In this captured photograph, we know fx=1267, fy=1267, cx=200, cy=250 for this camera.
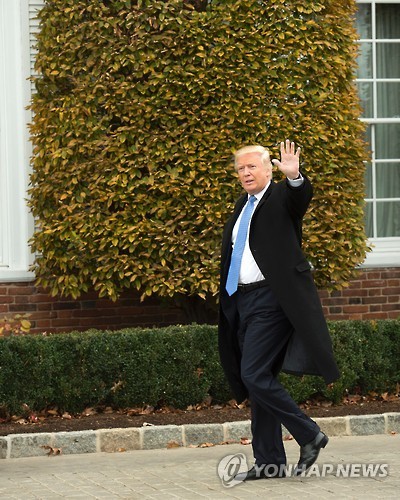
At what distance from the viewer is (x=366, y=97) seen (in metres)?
13.3

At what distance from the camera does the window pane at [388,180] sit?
13445mm

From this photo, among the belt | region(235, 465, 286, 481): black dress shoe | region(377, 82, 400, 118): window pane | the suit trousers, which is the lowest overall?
region(235, 465, 286, 481): black dress shoe

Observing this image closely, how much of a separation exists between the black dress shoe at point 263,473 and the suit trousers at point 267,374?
35mm

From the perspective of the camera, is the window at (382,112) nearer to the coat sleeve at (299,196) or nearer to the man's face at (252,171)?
the man's face at (252,171)

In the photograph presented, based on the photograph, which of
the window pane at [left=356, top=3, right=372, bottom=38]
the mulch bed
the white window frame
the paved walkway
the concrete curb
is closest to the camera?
the paved walkway

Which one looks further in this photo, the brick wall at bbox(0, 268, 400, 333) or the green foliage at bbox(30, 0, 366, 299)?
the brick wall at bbox(0, 268, 400, 333)

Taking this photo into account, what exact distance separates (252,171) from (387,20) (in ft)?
21.3

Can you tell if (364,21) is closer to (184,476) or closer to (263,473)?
(184,476)

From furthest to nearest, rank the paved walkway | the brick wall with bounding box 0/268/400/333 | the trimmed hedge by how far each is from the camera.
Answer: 1. the brick wall with bounding box 0/268/400/333
2. the trimmed hedge
3. the paved walkway

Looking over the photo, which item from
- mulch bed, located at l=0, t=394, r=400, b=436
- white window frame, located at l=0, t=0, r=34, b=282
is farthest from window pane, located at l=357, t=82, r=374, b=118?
mulch bed, located at l=0, t=394, r=400, b=436

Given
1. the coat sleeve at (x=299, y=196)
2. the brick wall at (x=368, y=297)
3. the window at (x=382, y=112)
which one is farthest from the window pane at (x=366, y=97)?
the coat sleeve at (x=299, y=196)

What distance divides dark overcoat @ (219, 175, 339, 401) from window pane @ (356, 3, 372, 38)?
623 cm

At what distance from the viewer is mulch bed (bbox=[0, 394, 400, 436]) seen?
9.52m

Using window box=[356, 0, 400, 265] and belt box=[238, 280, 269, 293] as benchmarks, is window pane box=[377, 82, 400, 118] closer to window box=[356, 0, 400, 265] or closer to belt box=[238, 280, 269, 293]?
window box=[356, 0, 400, 265]
